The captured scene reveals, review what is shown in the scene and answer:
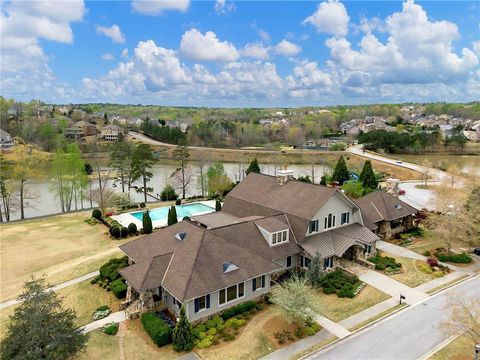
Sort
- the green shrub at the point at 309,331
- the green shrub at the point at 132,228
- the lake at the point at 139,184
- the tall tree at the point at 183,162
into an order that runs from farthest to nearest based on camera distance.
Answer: the tall tree at the point at 183,162, the lake at the point at 139,184, the green shrub at the point at 132,228, the green shrub at the point at 309,331

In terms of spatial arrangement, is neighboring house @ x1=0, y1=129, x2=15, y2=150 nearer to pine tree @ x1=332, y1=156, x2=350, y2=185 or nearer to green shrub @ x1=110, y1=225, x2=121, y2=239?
green shrub @ x1=110, y1=225, x2=121, y2=239

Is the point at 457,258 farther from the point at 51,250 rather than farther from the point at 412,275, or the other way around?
the point at 51,250

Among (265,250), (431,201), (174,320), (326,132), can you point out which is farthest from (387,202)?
(326,132)

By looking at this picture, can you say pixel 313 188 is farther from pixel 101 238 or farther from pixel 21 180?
pixel 21 180

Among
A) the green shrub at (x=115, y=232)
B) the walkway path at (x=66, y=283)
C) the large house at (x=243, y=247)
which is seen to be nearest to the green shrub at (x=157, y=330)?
the large house at (x=243, y=247)

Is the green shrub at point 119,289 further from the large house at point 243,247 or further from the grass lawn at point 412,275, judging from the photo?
the grass lawn at point 412,275

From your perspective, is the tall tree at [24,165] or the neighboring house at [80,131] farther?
the neighboring house at [80,131]
